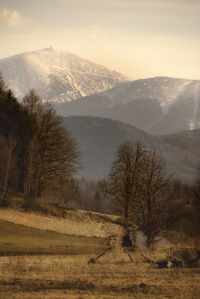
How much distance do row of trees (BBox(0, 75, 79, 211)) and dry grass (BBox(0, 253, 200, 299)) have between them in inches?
1475

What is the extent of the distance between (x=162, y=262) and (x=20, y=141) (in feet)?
142

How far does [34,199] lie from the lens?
2997 inches

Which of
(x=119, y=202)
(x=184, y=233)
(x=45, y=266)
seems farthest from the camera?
(x=119, y=202)

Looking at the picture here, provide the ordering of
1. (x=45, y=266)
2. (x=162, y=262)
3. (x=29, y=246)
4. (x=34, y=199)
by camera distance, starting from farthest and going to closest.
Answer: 1. (x=34, y=199)
2. (x=29, y=246)
3. (x=162, y=262)
4. (x=45, y=266)

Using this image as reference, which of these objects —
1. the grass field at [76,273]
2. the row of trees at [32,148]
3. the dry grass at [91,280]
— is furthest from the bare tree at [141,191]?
the dry grass at [91,280]

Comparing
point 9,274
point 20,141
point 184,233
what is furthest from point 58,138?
point 9,274

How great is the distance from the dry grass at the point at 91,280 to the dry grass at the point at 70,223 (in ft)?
86.5

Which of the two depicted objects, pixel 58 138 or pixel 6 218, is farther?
pixel 58 138

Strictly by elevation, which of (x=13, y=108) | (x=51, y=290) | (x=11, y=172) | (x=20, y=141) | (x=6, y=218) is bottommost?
(x=51, y=290)

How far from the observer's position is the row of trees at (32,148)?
7675cm

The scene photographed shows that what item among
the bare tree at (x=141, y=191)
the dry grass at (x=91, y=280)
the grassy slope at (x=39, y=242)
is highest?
the bare tree at (x=141, y=191)

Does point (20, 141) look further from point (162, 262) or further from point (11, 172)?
point (162, 262)

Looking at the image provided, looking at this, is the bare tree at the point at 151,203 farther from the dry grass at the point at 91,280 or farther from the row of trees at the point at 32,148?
the row of trees at the point at 32,148

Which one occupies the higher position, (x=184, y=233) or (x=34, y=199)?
(x=34, y=199)
